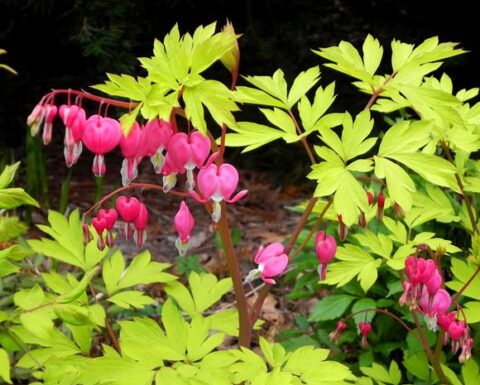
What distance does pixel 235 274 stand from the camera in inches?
71.2

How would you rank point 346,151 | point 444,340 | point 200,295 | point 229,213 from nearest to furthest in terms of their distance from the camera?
point 346,151, point 444,340, point 200,295, point 229,213

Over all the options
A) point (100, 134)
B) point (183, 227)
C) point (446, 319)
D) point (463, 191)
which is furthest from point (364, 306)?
point (100, 134)

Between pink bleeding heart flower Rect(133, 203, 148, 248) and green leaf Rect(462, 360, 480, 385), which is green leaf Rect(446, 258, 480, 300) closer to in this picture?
green leaf Rect(462, 360, 480, 385)

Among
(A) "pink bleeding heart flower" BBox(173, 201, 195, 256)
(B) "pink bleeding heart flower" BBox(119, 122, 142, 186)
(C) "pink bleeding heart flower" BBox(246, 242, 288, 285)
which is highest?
(B) "pink bleeding heart flower" BBox(119, 122, 142, 186)

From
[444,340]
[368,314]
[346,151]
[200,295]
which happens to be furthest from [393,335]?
[346,151]

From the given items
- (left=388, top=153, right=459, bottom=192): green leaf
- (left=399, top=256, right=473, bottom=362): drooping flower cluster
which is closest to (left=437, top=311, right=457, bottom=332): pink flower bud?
(left=399, top=256, right=473, bottom=362): drooping flower cluster

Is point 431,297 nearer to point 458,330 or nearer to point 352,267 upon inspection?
point 458,330

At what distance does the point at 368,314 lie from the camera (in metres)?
2.49

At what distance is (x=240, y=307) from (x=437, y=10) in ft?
9.75

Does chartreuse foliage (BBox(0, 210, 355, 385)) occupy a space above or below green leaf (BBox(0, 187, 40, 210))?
below

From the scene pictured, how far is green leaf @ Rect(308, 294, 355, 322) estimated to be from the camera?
248 centimetres

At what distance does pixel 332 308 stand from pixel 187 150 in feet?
3.76

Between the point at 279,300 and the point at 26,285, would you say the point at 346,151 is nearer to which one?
the point at 26,285

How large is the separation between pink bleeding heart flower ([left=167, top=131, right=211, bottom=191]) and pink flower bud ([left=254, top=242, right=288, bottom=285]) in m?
0.25
